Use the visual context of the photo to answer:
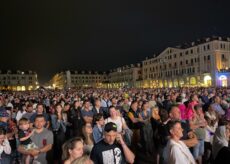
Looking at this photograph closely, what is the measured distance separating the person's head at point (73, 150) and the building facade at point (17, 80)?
145420 millimetres

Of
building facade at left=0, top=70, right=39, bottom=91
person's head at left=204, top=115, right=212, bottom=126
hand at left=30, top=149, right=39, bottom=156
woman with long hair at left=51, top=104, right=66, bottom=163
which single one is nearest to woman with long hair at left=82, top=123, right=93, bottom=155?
hand at left=30, top=149, right=39, bottom=156

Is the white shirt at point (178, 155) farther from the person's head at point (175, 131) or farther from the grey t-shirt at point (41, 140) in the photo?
the grey t-shirt at point (41, 140)

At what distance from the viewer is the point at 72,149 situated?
384 cm

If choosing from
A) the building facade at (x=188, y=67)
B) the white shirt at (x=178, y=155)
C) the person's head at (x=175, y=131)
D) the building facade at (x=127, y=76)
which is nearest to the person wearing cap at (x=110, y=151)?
the white shirt at (x=178, y=155)

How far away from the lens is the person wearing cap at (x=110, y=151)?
4105mm

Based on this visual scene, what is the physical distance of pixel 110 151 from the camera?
4125 mm

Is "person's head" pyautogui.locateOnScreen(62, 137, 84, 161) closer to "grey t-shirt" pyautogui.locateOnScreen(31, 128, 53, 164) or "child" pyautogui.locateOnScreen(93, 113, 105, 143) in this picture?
"grey t-shirt" pyautogui.locateOnScreen(31, 128, 53, 164)

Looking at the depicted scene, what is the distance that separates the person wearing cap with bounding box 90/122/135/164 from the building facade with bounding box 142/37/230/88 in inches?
2580

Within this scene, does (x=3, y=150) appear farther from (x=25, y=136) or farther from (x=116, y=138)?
(x=116, y=138)

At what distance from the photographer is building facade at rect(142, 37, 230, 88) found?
69.6 meters

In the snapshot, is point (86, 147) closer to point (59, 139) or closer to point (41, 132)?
point (41, 132)

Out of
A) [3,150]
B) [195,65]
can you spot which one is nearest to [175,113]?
[3,150]

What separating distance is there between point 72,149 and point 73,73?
153478 mm

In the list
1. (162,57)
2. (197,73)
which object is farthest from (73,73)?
(197,73)
